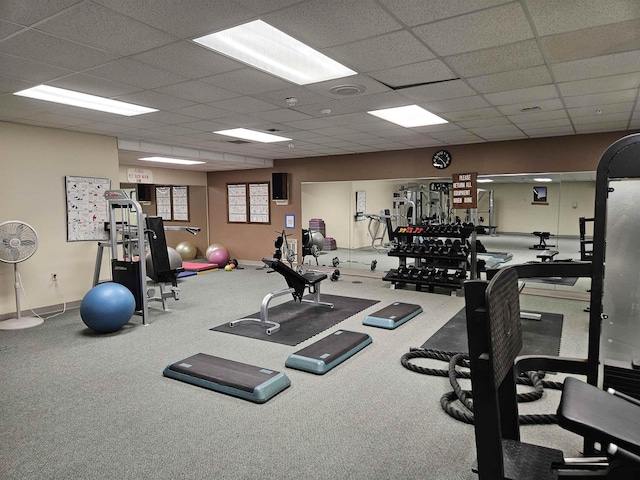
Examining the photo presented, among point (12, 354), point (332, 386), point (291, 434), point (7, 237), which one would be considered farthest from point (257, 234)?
point (291, 434)

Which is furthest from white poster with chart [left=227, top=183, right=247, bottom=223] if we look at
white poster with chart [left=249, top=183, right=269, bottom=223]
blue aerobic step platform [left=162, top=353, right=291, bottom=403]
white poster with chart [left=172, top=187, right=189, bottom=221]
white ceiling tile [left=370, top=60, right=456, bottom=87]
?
white ceiling tile [left=370, top=60, right=456, bottom=87]

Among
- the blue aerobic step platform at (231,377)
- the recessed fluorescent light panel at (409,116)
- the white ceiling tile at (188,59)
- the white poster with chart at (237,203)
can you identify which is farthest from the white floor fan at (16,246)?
the white poster with chart at (237,203)

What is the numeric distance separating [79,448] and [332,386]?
5.06ft

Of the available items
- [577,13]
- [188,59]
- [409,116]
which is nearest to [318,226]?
[409,116]

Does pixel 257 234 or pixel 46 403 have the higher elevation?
pixel 257 234

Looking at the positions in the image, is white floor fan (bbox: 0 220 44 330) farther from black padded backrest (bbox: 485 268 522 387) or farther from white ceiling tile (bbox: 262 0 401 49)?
black padded backrest (bbox: 485 268 522 387)

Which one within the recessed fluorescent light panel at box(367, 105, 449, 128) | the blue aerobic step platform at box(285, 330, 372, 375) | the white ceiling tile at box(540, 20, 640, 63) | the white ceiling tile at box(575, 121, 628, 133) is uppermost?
the recessed fluorescent light panel at box(367, 105, 449, 128)

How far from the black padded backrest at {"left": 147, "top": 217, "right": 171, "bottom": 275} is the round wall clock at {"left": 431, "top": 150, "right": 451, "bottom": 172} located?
13.8 ft

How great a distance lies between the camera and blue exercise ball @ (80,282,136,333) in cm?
391

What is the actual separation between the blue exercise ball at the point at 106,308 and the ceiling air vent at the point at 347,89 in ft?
9.28

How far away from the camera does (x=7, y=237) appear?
13.6 ft

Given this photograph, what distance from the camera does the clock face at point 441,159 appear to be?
21.0 ft

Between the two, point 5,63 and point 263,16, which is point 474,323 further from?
point 5,63

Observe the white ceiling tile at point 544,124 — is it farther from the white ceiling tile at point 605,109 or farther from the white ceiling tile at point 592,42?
the white ceiling tile at point 592,42
